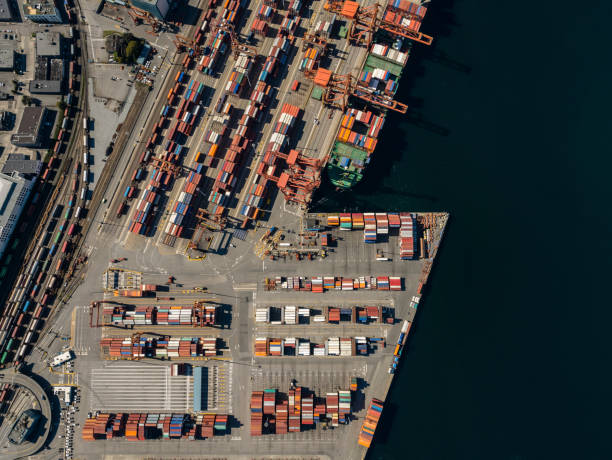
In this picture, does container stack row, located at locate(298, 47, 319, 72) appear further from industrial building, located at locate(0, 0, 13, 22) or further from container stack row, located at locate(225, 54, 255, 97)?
industrial building, located at locate(0, 0, 13, 22)

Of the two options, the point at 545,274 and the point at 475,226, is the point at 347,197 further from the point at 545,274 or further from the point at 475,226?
the point at 545,274

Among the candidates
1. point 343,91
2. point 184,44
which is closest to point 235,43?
point 184,44

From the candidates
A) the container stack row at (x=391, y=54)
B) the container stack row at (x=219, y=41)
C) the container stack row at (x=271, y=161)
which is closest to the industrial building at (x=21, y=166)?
the container stack row at (x=219, y=41)

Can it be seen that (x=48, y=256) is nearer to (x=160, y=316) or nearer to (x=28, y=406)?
(x=160, y=316)

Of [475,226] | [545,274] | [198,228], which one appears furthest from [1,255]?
[545,274]

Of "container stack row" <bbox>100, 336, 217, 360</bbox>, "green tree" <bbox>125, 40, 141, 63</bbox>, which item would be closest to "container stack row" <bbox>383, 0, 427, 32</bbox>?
"green tree" <bbox>125, 40, 141, 63</bbox>
